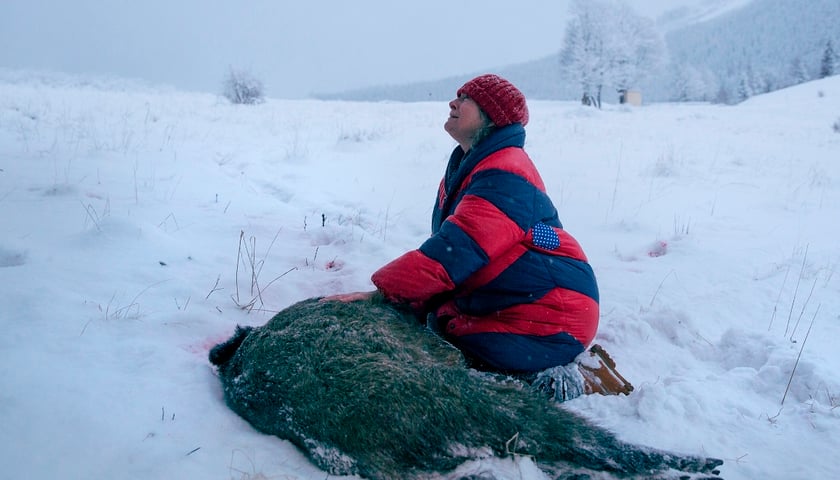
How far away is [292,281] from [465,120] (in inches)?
70.2

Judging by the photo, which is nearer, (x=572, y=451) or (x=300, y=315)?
(x=572, y=451)

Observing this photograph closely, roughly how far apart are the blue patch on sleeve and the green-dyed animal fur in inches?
30.8

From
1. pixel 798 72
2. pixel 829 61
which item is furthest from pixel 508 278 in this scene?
pixel 798 72

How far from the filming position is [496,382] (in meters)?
1.97

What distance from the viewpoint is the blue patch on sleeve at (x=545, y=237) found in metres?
2.53

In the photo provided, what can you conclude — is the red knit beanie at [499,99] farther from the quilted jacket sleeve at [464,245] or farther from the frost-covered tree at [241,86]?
the frost-covered tree at [241,86]

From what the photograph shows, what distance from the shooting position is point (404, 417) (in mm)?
1740

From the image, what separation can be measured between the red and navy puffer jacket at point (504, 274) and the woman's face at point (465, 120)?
0.18 m

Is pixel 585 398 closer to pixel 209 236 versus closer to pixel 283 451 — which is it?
pixel 283 451

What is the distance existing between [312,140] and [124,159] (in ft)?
16.3

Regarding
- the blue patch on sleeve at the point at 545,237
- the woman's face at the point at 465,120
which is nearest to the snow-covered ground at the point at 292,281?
the blue patch on sleeve at the point at 545,237

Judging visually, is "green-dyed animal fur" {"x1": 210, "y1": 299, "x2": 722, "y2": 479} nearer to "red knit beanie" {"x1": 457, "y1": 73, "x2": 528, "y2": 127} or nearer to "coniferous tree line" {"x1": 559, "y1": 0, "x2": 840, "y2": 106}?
"red knit beanie" {"x1": 457, "y1": 73, "x2": 528, "y2": 127}

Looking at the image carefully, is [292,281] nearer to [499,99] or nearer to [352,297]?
[352,297]

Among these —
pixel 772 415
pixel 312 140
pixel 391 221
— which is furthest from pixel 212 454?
pixel 312 140
